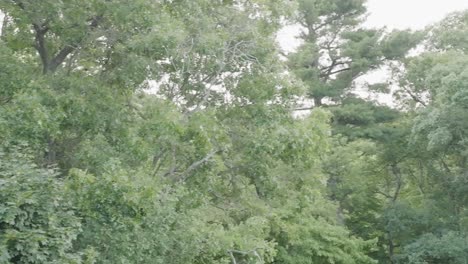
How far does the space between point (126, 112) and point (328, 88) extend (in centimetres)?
1396

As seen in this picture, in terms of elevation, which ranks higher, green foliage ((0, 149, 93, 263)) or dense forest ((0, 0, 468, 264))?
dense forest ((0, 0, 468, 264))

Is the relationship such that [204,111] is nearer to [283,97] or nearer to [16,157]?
[283,97]

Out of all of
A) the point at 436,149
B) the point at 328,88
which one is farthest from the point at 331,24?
the point at 436,149

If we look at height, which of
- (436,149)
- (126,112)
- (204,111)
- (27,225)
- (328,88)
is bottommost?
(27,225)

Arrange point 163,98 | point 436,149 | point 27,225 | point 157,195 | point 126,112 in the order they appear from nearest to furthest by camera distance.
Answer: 1. point 27,225
2. point 157,195
3. point 126,112
4. point 163,98
5. point 436,149

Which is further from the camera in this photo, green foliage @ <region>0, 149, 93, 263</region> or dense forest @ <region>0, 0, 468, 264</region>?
dense forest @ <region>0, 0, 468, 264</region>

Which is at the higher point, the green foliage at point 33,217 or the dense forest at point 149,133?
the dense forest at point 149,133

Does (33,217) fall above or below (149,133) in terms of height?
below

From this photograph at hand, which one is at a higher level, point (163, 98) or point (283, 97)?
point (283, 97)

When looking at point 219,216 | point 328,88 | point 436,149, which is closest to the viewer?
point 219,216

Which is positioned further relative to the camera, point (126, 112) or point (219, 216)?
point (219, 216)

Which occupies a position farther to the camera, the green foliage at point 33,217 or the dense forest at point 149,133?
the dense forest at point 149,133

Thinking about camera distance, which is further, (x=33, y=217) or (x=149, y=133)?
(x=149, y=133)

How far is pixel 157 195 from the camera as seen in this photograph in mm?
5969
